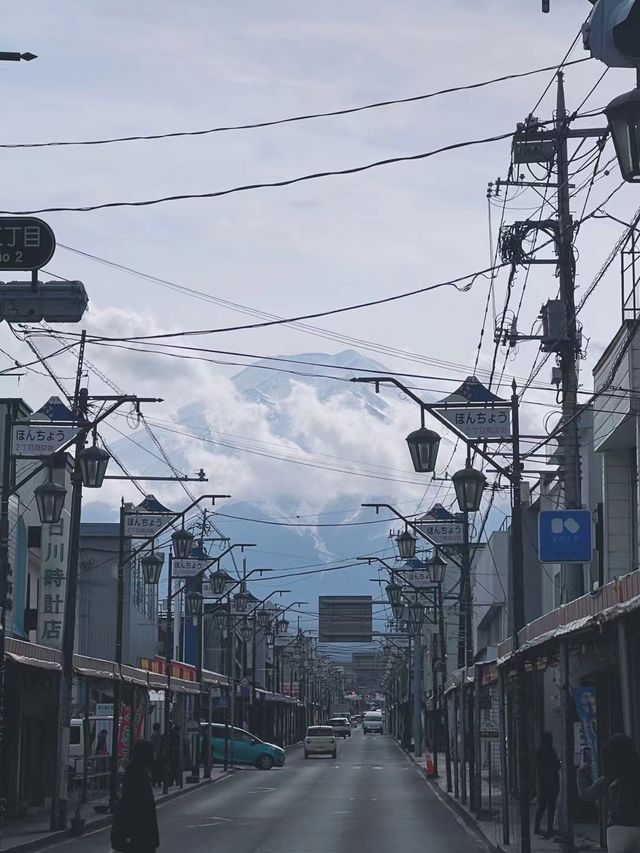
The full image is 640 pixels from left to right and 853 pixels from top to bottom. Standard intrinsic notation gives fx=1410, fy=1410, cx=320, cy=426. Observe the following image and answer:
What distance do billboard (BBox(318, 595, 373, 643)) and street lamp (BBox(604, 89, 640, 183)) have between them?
234ft

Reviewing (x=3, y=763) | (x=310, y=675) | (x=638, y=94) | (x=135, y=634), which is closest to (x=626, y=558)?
(x=3, y=763)

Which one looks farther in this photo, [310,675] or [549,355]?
[310,675]

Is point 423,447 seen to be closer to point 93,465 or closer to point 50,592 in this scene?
point 93,465

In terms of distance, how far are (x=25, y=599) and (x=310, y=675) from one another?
109 m

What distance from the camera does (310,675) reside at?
15012cm

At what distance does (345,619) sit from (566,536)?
59928 millimetres

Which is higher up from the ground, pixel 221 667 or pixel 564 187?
pixel 564 187

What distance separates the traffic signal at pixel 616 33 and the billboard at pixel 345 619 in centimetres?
7176

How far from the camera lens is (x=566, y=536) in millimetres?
20969

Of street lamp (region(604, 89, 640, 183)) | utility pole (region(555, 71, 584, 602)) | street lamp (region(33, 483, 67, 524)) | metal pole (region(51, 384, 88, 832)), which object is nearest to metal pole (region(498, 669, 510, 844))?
utility pole (region(555, 71, 584, 602))

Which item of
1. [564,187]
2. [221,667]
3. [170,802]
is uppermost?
[564,187]

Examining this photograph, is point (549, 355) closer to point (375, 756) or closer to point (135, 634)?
point (135, 634)

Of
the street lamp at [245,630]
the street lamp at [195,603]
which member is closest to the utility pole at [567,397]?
the street lamp at [195,603]

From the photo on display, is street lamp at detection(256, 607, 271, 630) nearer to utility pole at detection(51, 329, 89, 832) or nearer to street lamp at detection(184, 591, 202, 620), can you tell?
street lamp at detection(184, 591, 202, 620)
